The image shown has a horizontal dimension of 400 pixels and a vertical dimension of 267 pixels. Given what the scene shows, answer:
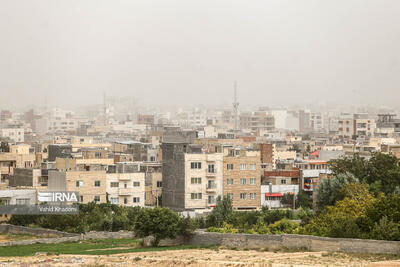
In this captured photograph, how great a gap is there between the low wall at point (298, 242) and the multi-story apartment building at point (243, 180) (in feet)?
25.8

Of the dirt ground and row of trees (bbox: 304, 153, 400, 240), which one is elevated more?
row of trees (bbox: 304, 153, 400, 240)

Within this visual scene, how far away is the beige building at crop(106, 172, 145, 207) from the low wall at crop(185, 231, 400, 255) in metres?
7.74

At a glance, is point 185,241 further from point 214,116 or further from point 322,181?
point 214,116

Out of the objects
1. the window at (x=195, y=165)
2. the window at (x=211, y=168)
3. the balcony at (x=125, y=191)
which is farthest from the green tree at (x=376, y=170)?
the balcony at (x=125, y=191)

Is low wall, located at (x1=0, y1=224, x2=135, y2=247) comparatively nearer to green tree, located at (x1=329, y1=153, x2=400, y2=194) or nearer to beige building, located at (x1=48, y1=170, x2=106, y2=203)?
beige building, located at (x1=48, y1=170, x2=106, y2=203)

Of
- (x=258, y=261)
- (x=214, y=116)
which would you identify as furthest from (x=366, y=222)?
(x=214, y=116)

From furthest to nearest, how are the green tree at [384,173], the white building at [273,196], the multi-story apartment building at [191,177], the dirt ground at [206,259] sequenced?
the white building at [273,196], the green tree at [384,173], the multi-story apartment building at [191,177], the dirt ground at [206,259]

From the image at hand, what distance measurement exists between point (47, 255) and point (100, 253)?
1166 millimetres

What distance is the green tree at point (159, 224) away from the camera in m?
23.4

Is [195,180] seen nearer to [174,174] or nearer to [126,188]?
[174,174]

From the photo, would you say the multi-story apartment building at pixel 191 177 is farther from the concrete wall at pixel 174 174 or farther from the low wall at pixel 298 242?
the low wall at pixel 298 242

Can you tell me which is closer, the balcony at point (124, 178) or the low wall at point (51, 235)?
the low wall at point (51, 235)

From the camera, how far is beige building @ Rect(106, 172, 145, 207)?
3109cm

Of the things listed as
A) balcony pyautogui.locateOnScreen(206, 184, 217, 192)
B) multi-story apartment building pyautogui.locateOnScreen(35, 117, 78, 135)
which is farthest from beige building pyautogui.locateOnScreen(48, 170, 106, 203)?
multi-story apartment building pyautogui.locateOnScreen(35, 117, 78, 135)
